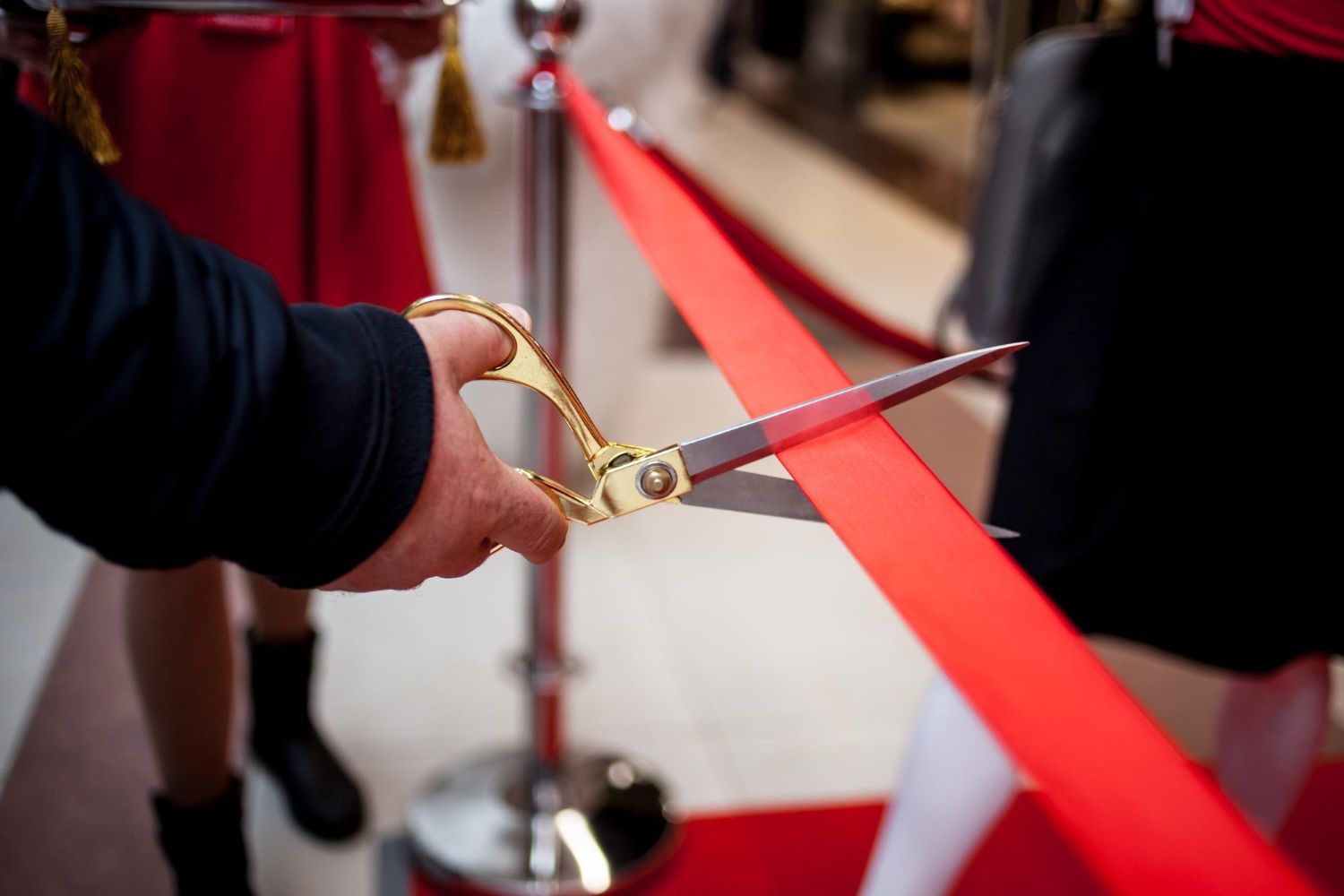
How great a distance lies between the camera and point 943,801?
0.84 metres

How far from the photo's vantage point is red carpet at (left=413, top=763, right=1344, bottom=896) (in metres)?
1.12

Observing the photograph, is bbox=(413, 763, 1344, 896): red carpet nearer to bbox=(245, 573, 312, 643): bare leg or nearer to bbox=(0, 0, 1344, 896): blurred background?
bbox=(0, 0, 1344, 896): blurred background

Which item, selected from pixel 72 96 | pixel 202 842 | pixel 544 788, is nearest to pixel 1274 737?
pixel 544 788

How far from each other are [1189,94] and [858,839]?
0.78m

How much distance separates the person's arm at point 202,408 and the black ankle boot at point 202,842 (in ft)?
1.81

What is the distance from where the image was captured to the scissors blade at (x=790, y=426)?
53 centimetres

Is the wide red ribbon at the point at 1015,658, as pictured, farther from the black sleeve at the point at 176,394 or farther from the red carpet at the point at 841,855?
the red carpet at the point at 841,855

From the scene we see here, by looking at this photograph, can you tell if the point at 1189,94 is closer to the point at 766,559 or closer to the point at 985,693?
the point at 985,693

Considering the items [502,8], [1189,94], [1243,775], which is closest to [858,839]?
[1243,775]

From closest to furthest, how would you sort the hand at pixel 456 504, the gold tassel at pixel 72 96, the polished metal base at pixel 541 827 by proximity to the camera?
1. the hand at pixel 456 504
2. the gold tassel at pixel 72 96
3. the polished metal base at pixel 541 827

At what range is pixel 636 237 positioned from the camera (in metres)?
0.77

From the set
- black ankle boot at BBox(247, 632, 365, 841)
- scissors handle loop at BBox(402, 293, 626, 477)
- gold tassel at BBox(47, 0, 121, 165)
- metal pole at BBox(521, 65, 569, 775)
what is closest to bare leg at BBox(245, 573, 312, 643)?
black ankle boot at BBox(247, 632, 365, 841)

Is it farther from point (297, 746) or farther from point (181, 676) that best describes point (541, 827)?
point (181, 676)

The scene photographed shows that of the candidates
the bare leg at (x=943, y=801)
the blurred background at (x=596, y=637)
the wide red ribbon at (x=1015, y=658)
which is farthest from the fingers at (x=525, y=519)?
the bare leg at (x=943, y=801)
